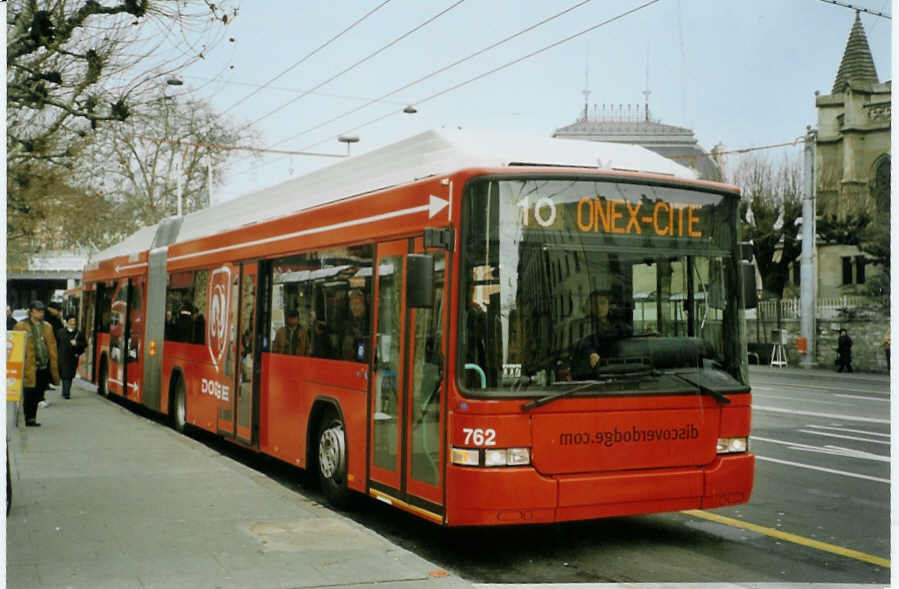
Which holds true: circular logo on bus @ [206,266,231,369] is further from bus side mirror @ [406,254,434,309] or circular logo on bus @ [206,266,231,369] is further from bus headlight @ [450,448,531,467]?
bus headlight @ [450,448,531,467]

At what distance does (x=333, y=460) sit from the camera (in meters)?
8.83

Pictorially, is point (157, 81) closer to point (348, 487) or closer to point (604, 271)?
point (348, 487)

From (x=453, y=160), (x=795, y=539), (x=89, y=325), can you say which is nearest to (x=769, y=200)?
(x=89, y=325)

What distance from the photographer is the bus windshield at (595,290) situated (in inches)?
265

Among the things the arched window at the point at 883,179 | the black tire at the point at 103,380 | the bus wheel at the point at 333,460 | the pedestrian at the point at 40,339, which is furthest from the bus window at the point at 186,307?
the arched window at the point at 883,179

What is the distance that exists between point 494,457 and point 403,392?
3.73 feet

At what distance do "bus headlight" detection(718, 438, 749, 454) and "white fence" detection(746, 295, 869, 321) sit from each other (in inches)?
1032

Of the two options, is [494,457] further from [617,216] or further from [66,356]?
[66,356]

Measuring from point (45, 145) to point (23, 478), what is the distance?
5.68m

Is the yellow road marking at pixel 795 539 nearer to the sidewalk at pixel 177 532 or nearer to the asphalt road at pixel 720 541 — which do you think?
the asphalt road at pixel 720 541

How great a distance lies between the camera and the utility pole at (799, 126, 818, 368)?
3011 cm

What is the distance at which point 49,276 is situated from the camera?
66.5 ft

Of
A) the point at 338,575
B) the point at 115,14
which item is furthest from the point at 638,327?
the point at 115,14

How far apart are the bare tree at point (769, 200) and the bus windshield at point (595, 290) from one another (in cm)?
3195
